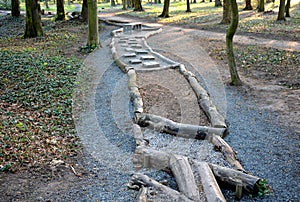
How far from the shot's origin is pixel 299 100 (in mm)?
7898

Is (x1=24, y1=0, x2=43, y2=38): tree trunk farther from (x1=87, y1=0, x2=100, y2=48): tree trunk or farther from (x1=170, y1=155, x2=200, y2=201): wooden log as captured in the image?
(x1=170, y1=155, x2=200, y2=201): wooden log

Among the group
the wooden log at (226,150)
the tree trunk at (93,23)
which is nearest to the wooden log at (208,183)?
the wooden log at (226,150)

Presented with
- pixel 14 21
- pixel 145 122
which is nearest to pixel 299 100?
pixel 145 122

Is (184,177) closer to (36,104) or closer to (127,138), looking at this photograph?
(127,138)

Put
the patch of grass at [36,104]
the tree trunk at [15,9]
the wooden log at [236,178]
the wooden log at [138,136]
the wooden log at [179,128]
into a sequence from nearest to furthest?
the wooden log at [236,178]
the patch of grass at [36,104]
the wooden log at [138,136]
the wooden log at [179,128]
the tree trunk at [15,9]

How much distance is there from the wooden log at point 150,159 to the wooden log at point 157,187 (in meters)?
0.45

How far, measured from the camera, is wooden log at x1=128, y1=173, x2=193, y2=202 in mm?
3977

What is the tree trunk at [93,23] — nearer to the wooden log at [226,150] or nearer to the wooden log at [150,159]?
the wooden log at [226,150]

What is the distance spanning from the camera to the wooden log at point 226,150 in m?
4.95

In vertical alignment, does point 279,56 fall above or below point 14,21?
below

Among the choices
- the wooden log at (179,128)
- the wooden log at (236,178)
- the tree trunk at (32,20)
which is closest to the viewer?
the wooden log at (236,178)

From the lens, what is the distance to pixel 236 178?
435 cm

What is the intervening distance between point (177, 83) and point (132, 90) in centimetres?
146

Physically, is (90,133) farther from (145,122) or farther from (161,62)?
(161,62)
